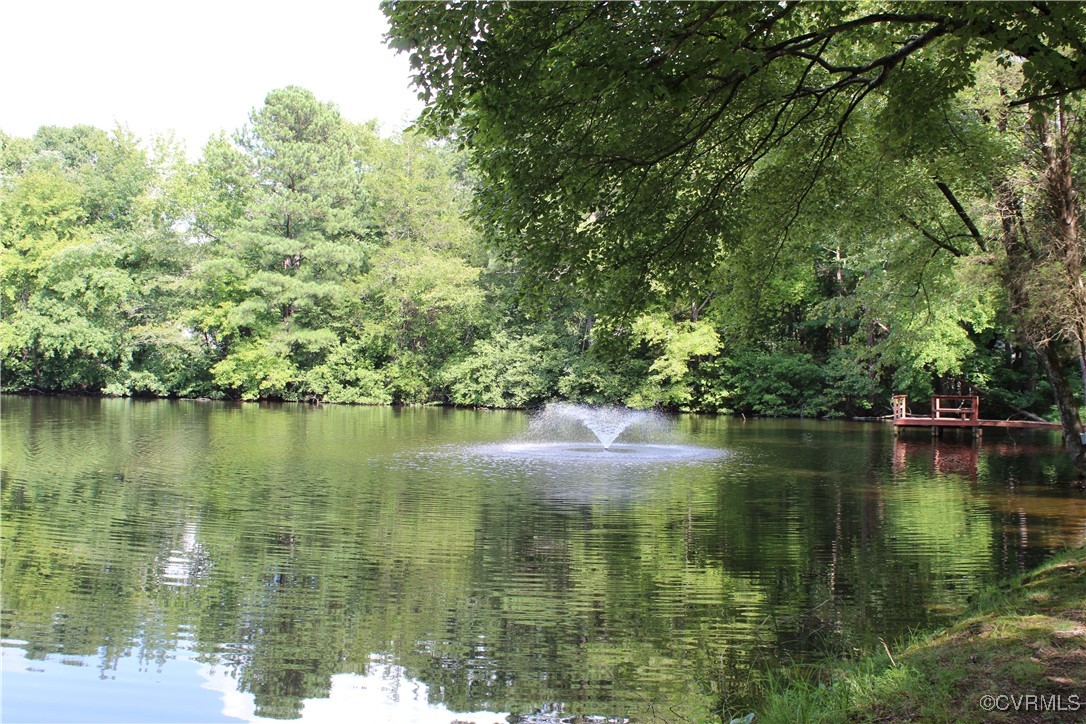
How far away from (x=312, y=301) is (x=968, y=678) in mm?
38873

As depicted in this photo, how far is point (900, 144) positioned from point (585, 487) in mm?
7593

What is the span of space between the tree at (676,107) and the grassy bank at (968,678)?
11.8 feet

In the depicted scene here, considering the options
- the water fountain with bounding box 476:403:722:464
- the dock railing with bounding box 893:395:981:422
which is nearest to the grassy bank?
the water fountain with bounding box 476:403:722:464

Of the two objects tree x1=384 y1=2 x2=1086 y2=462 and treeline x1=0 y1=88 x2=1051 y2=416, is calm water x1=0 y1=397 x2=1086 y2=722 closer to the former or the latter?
tree x1=384 y1=2 x2=1086 y2=462

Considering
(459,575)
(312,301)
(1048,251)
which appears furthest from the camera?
(312,301)

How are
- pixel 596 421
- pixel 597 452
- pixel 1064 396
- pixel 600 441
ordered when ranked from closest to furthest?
pixel 1064 396 < pixel 597 452 < pixel 600 441 < pixel 596 421

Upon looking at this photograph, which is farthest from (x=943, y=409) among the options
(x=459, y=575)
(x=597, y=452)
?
(x=459, y=575)

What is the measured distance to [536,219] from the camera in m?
7.48

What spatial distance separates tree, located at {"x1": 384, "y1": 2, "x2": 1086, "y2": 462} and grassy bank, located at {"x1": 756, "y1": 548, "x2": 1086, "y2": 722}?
3.59m

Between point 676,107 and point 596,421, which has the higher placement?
point 676,107

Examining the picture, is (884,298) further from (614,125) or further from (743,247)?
(614,125)

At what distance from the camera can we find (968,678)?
4.35m

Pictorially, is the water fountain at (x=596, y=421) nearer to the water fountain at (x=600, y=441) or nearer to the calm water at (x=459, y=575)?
the water fountain at (x=600, y=441)

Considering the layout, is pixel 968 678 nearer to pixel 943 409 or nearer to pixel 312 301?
pixel 943 409
